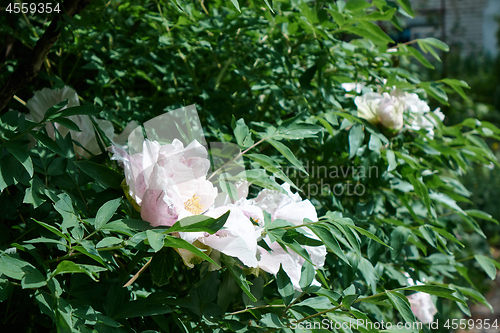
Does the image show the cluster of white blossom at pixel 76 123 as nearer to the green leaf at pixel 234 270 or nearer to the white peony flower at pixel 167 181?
the white peony flower at pixel 167 181

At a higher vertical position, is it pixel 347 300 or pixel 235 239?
pixel 235 239

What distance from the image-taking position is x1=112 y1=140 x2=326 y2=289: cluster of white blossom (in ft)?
1.78

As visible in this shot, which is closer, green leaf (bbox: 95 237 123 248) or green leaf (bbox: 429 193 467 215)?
green leaf (bbox: 95 237 123 248)

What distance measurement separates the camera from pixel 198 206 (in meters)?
0.61

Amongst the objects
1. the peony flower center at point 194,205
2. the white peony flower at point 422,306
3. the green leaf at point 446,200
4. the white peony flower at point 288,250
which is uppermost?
the peony flower center at point 194,205

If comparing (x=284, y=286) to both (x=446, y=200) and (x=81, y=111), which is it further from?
(x=446, y=200)

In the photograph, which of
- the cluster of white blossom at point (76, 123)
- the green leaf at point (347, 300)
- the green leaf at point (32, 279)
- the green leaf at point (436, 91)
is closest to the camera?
the green leaf at point (32, 279)

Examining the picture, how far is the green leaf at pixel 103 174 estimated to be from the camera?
60 centimetres

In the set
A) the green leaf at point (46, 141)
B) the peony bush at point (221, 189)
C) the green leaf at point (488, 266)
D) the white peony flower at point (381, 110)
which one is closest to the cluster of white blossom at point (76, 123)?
the peony bush at point (221, 189)

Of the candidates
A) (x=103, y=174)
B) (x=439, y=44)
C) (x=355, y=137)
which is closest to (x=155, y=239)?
(x=103, y=174)

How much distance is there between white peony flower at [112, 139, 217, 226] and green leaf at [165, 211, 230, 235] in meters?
0.05

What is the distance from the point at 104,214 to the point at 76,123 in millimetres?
263

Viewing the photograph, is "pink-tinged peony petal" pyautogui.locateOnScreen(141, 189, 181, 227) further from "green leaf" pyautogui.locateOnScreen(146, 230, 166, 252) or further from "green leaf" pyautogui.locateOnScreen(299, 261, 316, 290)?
"green leaf" pyautogui.locateOnScreen(299, 261, 316, 290)

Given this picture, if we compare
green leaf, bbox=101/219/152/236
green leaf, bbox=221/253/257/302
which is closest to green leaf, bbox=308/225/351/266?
green leaf, bbox=221/253/257/302
